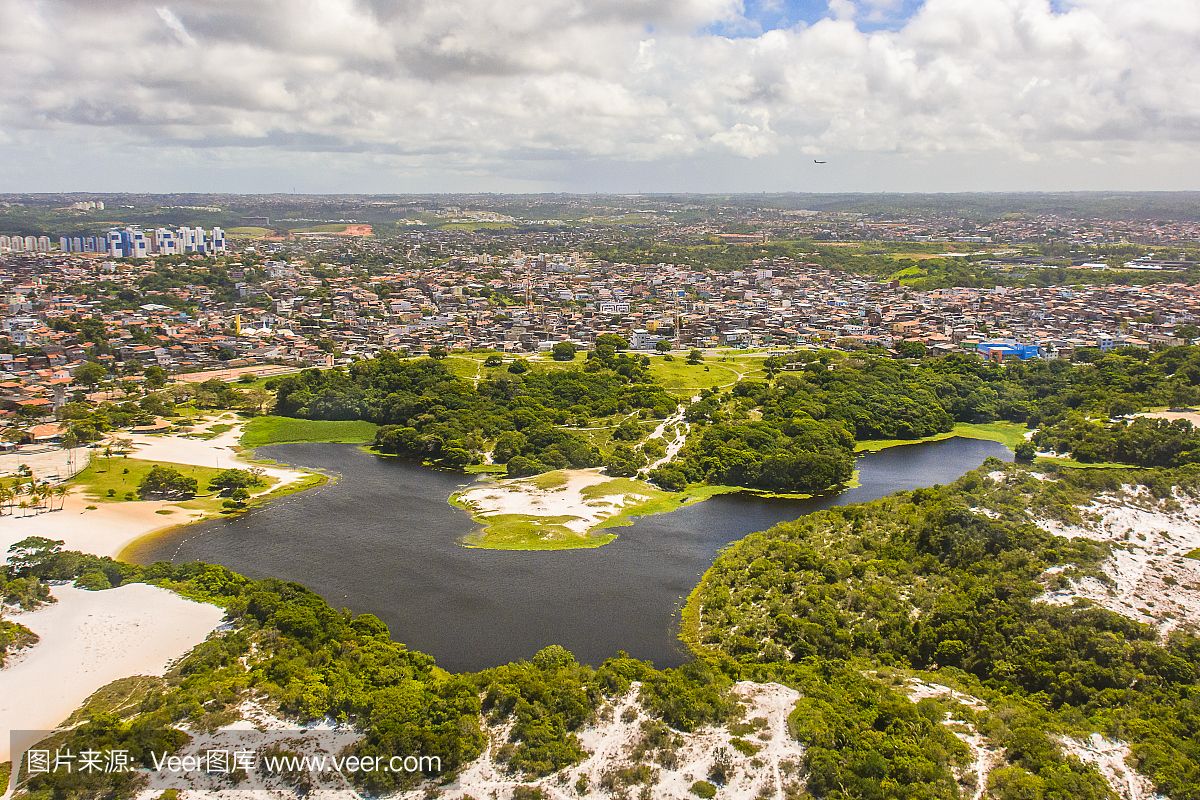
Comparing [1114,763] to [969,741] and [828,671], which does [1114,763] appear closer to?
[969,741]

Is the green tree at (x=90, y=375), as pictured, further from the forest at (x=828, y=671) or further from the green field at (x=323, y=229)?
the green field at (x=323, y=229)

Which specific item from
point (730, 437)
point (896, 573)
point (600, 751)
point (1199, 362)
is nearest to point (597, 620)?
point (600, 751)

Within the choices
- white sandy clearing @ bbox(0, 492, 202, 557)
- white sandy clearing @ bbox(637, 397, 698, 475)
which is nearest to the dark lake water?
white sandy clearing @ bbox(0, 492, 202, 557)

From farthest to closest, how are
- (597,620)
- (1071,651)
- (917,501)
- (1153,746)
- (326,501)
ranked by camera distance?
(326,501)
(917,501)
(597,620)
(1071,651)
(1153,746)

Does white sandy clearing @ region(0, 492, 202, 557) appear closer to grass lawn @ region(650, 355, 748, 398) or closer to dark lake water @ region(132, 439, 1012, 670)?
dark lake water @ region(132, 439, 1012, 670)

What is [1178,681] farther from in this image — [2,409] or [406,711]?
[2,409]

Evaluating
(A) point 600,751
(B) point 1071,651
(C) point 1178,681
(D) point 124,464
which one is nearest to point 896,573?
(B) point 1071,651

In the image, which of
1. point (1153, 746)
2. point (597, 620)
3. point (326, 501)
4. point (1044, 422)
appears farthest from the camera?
point (1044, 422)

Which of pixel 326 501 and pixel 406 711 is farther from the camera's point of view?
pixel 326 501
